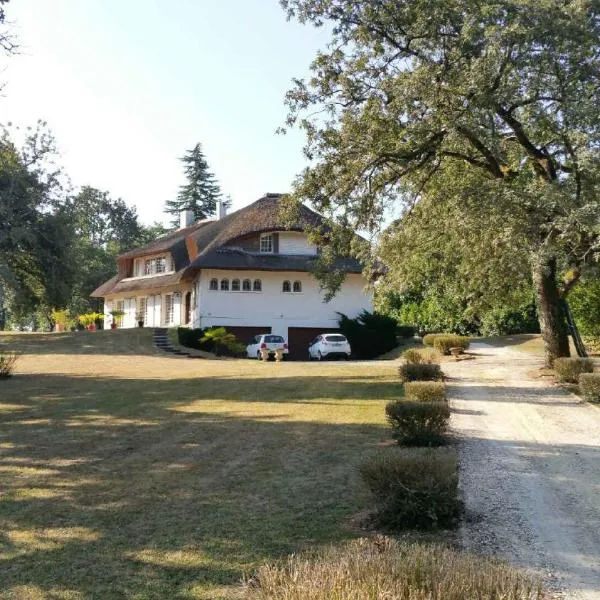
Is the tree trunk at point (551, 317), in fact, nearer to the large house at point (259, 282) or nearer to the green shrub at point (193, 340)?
the large house at point (259, 282)

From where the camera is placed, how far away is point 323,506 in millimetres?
7141

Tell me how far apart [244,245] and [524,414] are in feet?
91.8

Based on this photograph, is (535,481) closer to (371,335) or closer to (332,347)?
(332,347)

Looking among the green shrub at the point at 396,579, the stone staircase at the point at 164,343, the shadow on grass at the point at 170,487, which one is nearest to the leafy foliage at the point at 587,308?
the shadow on grass at the point at 170,487

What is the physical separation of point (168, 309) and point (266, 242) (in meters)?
9.96

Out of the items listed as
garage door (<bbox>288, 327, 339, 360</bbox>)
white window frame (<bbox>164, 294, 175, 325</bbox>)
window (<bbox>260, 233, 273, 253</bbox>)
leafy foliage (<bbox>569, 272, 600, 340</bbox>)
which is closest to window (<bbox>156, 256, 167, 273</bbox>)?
white window frame (<bbox>164, 294, 175, 325</bbox>)

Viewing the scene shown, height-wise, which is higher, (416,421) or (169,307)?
(169,307)

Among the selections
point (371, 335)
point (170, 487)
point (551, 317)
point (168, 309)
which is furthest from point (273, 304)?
point (170, 487)

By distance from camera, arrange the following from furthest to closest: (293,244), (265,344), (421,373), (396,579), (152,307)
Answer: (152,307) → (293,244) → (265,344) → (421,373) → (396,579)

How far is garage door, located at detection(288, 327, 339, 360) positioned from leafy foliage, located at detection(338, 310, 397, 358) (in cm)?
199

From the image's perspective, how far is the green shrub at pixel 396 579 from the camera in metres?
3.09

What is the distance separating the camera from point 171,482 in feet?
27.0

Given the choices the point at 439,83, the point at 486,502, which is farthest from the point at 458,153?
→ the point at 486,502

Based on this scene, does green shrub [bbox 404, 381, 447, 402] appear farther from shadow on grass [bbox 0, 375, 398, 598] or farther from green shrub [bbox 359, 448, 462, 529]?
green shrub [bbox 359, 448, 462, 529]
